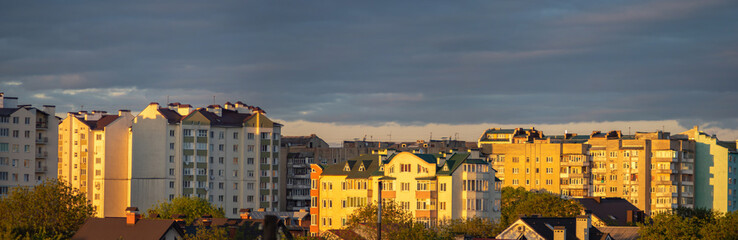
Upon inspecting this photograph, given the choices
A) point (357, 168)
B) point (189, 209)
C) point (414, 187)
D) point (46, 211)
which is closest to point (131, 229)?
point (46, 211)

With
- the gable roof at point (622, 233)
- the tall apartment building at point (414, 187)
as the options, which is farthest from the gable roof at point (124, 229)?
the tall apartment building at point (414, 187)

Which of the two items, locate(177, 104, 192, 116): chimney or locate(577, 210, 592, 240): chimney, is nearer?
locate(577, 210, 592, 240): chimney

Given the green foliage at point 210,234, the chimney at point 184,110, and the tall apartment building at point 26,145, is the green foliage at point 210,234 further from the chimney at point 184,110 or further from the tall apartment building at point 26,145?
the chimney at point 184,110

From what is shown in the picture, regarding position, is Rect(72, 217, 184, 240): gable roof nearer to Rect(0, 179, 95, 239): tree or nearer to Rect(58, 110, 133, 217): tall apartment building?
Rect(0, 179, 95, 239): tree

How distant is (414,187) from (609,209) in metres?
25.1

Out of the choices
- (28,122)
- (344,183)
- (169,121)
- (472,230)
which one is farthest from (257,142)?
(472,230)

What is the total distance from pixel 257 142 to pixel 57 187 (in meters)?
85.0

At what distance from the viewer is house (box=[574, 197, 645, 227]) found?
13438cm

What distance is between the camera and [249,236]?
84938 mm

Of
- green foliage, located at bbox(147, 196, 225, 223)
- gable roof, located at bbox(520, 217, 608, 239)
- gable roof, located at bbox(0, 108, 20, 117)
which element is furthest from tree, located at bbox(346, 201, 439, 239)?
gable roof, located at bbox(0, 108, 20, 117)

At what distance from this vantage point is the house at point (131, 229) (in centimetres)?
9062

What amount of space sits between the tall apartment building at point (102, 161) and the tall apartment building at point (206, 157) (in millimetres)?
3464

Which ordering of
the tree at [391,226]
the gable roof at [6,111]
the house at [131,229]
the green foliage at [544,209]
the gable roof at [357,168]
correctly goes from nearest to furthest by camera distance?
the house at [131,229] < the tree at [391,226] < the green foliage at [544,209] < the gable roof at [357,168] < the gable roof at [6,111]

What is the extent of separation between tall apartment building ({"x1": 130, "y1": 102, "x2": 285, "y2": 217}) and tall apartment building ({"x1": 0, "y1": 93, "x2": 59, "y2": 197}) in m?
15.4
